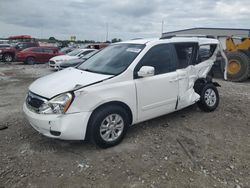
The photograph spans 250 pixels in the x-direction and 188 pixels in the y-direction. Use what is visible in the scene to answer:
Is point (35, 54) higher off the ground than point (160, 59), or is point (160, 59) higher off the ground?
point (160, 59)

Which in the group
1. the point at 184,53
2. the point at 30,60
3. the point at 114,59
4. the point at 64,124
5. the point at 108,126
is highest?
the point at 184,53

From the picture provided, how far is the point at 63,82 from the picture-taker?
365 cm

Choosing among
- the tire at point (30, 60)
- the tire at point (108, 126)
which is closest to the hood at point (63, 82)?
the tire at point (108, 126)

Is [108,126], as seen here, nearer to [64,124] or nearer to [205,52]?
[64,124]

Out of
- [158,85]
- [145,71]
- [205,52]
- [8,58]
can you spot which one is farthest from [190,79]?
[8,58]

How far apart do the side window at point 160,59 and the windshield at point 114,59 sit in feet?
0.61

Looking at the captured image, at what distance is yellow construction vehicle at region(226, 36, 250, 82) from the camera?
9734mm

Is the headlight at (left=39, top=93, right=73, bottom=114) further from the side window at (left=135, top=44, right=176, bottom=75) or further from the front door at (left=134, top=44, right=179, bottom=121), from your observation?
the side window at (left=135, top=44, right=176, bottom=75)

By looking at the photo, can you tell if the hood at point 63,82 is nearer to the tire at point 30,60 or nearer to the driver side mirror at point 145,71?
the driver side mirror at point 145,71

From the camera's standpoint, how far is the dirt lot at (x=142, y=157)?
9.63 feet

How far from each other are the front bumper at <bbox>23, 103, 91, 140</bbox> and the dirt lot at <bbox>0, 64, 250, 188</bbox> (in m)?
0.37

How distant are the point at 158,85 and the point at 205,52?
214 cm

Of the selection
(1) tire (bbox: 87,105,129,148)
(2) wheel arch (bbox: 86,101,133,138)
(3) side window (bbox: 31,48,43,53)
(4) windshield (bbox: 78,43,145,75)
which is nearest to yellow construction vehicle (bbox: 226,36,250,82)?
(4) windshield (bbox: 78,43,145,75)

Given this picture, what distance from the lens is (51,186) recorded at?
2.82 metres
